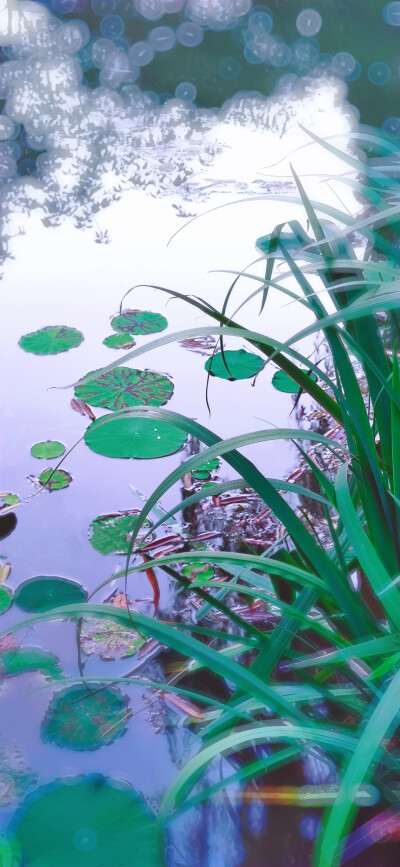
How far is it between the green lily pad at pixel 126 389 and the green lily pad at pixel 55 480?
0.23m

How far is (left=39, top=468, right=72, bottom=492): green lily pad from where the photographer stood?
1.45 meters

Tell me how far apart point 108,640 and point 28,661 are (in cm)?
11

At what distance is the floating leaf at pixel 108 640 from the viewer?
3.58ft

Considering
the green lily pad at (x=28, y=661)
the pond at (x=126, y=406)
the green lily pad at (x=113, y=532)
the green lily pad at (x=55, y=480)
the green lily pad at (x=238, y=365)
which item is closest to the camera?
the pond at (x=126, y=406)

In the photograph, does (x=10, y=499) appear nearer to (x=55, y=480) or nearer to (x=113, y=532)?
(x=55, y=480)

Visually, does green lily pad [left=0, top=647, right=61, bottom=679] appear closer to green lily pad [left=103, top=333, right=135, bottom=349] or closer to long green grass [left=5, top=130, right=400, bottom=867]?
long green grass [left=5, top=130, right=400, bottom=867]

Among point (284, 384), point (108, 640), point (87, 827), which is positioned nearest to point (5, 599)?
point (108, 640)

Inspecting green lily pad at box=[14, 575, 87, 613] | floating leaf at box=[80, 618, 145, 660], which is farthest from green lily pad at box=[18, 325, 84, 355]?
floating leaf at box=[80, 618, 145, 660]

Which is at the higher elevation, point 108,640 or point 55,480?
point 55,480

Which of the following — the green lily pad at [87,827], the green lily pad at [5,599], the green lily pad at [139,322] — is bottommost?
the green lily pad at [87,827]

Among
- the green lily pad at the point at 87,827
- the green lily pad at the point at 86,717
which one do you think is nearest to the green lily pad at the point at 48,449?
the green lily pad at the point at 86,717

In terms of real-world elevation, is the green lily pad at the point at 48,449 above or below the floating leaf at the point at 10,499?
above

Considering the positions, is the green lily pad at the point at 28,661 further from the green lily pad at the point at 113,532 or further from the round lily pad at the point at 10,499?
the round lily pad at the point at 10,499

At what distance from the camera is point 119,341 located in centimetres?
192
